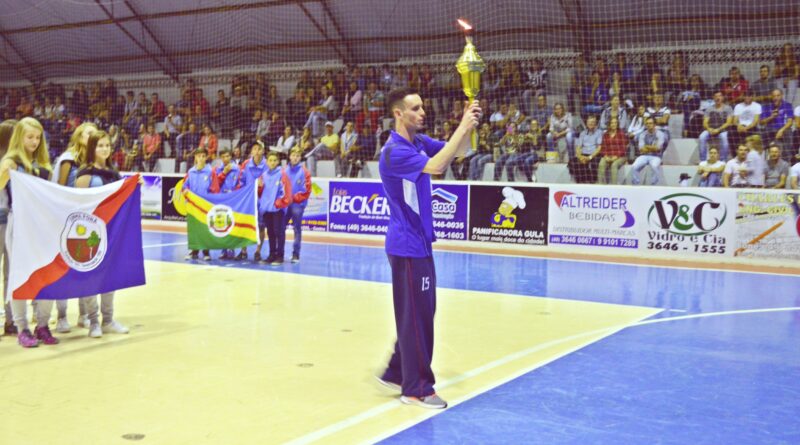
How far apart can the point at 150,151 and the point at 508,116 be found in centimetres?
1082

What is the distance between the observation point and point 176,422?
520 cm

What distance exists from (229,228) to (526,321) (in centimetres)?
638

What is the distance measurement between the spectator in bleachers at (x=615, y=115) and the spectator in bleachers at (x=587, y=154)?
186mm

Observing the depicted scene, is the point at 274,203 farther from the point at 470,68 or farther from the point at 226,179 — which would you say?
the point at 470,68

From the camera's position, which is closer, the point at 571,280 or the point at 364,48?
the point at 571,280

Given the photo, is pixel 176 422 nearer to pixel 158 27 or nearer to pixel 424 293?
pixel 424 293

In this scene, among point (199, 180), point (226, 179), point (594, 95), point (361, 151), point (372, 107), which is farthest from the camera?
point (372, 107)

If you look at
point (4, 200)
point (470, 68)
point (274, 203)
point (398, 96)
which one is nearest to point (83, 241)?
point (4, 200)

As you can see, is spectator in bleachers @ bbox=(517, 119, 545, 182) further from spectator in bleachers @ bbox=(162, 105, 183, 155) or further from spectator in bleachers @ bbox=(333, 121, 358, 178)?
spectator in bleachers @ bbox=(162, 105, 183, 155)

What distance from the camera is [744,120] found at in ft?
53.9

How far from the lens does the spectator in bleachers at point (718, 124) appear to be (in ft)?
53.3

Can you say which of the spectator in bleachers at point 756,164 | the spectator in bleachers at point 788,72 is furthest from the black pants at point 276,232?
the spectator in bleachers at point 788,72

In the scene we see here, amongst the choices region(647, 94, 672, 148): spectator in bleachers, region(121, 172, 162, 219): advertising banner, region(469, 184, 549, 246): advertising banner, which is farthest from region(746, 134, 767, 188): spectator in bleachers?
region(121, 172, 162, 219): advertising banner

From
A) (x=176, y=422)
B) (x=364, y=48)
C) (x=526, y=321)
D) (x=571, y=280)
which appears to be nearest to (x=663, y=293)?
(x=571, y=280)
